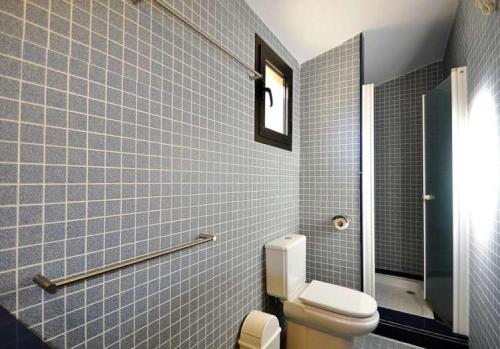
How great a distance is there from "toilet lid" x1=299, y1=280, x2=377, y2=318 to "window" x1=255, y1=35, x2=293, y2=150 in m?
1.06

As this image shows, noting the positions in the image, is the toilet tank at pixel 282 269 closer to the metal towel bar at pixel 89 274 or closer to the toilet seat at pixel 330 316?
the toilet seat at pixel 330 316

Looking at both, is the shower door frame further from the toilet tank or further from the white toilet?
the toilet tank

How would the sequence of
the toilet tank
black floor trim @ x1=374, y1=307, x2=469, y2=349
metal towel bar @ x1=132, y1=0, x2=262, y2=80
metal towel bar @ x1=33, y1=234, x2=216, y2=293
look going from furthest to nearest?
black floor trim @ x1=374, y1=307, x2=469, y2=349, the toilet tank, metal towel bar @ x1=132, y1=0, x2=262, y2=80, metal towel bar @ x1=33, y1=234, x2=216, y2=293

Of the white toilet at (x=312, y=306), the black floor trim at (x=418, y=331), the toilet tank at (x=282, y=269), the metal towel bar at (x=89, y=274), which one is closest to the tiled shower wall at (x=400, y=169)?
the black floor trim at (x=418, y=331)

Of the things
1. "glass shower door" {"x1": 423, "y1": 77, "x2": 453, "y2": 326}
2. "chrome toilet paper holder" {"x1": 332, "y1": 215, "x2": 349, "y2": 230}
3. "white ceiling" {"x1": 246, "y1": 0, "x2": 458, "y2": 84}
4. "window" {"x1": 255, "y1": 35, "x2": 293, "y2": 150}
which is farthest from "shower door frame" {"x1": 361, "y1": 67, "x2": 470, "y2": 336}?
"window" {"x1": 255, "y1": 35, "x2": 293, "y2": 150}

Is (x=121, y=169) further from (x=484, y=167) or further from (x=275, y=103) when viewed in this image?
(x=484, y=167)

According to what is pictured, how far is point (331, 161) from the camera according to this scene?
7.53 ft

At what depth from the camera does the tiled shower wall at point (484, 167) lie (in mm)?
1191

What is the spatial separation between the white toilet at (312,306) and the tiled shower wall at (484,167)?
56 centimetres

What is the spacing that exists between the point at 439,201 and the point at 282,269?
146cm

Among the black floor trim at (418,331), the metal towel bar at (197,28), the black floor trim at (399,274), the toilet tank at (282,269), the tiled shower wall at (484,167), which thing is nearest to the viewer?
the metal towel bar at (197,28)

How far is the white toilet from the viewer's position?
4.72ft

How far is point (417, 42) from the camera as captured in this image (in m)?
2.40

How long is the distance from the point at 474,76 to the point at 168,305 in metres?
2.14
